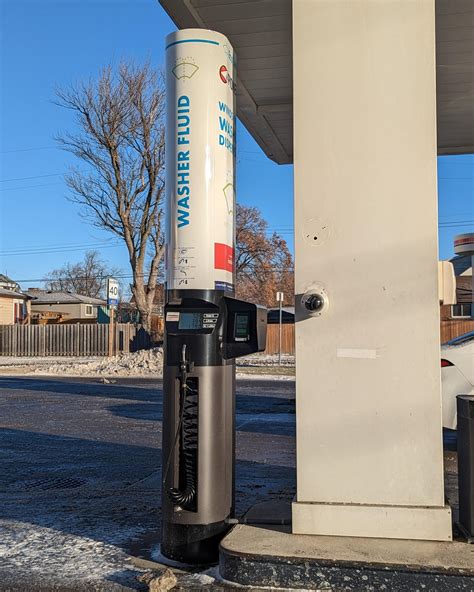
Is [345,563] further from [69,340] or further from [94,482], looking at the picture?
[69,340]

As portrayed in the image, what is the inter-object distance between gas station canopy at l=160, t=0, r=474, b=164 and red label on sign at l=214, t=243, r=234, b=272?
125 centimetres

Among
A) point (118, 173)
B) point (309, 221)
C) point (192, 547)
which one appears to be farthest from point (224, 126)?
point (118, 173)

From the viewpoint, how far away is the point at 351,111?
4086 millimetres

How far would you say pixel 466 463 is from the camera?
157 inches

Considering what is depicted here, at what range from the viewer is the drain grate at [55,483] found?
22.1ft

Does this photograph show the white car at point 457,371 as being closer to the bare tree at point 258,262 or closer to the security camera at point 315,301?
the security camera at point 315,301

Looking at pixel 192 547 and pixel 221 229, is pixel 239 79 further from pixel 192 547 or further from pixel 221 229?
pixel 192 547

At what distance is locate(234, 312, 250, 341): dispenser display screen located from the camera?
4234 millimetres

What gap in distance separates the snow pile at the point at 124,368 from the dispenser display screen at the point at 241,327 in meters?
21.3

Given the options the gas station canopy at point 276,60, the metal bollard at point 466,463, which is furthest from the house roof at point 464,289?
the metal bollard at point 466,463

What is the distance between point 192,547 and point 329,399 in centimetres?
128

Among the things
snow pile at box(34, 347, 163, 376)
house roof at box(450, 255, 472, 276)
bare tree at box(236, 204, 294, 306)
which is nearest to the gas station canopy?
snow pile at box(34, 347, 163, 376)

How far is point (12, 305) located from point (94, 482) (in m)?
51.9

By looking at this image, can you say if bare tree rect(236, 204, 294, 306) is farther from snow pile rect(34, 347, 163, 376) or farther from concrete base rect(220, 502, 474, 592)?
concrete base rect(220, 502, 474, 592)
